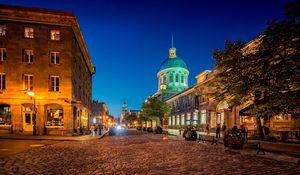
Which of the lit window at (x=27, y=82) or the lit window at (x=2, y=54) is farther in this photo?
the lit window at (x=27, y=82)

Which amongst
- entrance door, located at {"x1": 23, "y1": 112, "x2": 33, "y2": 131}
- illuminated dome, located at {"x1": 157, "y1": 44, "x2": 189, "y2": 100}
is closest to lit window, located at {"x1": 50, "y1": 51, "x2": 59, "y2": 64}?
entrance door, located at {"x1": 23, "y1": 112, "x2": 33, "y2": 131}

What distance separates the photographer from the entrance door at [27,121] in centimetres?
2823

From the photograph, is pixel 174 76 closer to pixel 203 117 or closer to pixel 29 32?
pixel 203 117

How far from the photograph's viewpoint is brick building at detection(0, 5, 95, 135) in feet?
91.5

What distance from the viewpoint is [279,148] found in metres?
12.0

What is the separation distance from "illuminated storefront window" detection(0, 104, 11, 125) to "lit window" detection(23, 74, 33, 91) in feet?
10.3

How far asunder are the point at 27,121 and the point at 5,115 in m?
2.57

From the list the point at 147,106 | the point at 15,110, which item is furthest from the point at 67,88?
the point at 147,106

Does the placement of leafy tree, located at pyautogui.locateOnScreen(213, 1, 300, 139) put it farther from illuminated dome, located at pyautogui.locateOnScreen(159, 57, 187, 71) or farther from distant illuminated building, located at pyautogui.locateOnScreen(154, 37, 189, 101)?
illuminated dome, located at pyautogui.locateOnScreen(159, 57, 187, 71)

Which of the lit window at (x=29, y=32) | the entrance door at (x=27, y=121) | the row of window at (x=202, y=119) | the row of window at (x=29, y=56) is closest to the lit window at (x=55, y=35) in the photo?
the row of window at (x=29, y=56)

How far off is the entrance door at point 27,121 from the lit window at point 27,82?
3.01 metres

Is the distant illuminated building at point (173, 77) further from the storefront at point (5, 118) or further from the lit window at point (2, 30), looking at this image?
the lit window at point (2, 30)

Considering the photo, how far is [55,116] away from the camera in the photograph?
2875 cm

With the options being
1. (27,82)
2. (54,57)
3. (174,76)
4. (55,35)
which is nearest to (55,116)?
(27,82)
